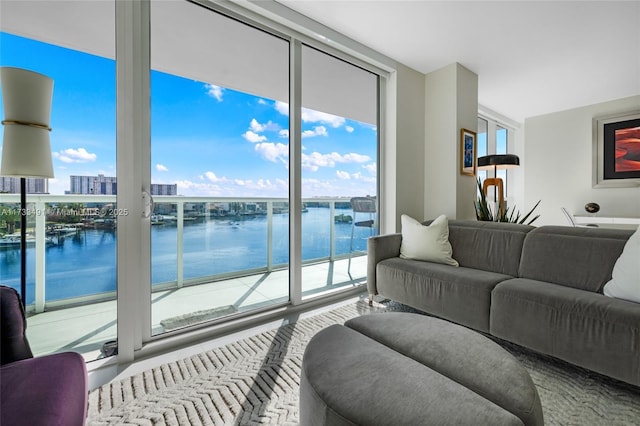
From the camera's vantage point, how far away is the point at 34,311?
1.59 m

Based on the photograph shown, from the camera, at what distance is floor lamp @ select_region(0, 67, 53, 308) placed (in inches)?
51.1

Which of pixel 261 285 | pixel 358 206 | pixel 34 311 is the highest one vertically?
pixel 358 206

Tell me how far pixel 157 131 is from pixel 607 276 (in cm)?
311

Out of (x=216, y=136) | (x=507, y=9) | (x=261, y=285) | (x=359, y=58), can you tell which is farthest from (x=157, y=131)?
(x=507, y=9)

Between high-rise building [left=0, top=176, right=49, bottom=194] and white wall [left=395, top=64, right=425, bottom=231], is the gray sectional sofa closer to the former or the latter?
Result: white wall [left=395, top=64, right=425, bottom=231]

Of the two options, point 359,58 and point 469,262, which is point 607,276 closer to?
point 469,262

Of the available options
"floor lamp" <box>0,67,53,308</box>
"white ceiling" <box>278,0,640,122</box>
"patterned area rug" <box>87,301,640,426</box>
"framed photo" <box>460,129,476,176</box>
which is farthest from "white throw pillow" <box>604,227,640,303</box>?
"floor lamp" <box>0,67,53,308</box>

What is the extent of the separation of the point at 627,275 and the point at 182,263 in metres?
3.01

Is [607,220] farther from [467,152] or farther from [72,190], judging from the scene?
[72,190]

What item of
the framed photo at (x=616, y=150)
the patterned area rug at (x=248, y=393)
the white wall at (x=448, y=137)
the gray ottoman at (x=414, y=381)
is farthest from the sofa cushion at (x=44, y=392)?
the framed photo at (x=616, y=150)

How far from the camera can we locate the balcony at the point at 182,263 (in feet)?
5.32

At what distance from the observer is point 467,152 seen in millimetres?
3445

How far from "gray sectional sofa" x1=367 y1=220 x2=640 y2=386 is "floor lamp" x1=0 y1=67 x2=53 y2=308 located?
90.7 inches

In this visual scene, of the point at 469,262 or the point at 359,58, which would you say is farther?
the point at 359,58
